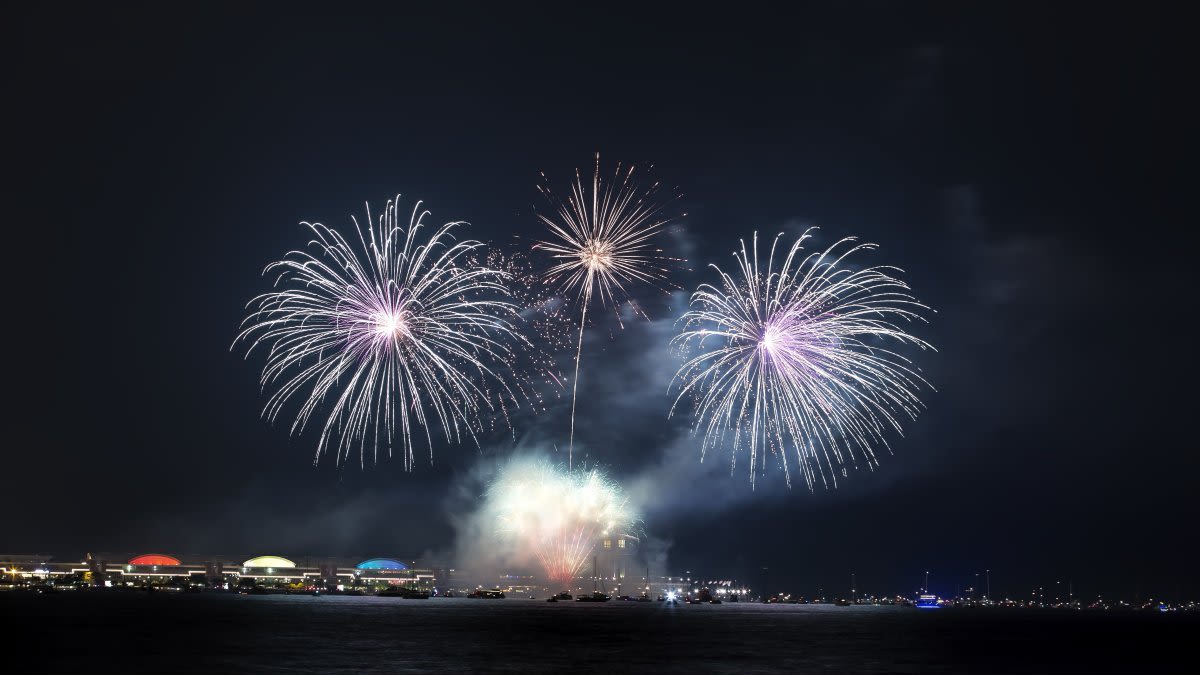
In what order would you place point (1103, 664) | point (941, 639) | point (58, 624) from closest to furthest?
point (1103, 664) → point (58, 624) → point (941, 639)

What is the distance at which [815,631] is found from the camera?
161 meters

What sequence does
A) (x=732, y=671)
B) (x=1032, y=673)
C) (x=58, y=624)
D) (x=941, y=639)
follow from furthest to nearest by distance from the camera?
(x=941, y=639) → (x=58, y=624) → (x=1032, y=673) → (x=732, y=671)

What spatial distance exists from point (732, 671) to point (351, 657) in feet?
103

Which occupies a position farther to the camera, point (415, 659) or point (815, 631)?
point (815, 631)

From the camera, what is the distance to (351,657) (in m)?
91.1

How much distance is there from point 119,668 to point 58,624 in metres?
62.3

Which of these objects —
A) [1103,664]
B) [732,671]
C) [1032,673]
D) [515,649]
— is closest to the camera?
[732,671]

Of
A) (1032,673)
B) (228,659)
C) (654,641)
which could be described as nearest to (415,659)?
(228,659)

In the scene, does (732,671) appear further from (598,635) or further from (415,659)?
(598,635)

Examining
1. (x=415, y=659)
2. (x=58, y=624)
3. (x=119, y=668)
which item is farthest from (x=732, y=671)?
(x=58, y=624)

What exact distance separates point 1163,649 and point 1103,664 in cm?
4572

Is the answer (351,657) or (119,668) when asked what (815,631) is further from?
(119,668)

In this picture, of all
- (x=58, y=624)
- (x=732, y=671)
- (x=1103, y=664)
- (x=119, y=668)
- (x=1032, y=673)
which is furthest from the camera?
(x=58, y=624)

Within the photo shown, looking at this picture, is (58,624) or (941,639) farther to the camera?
(941,639)
